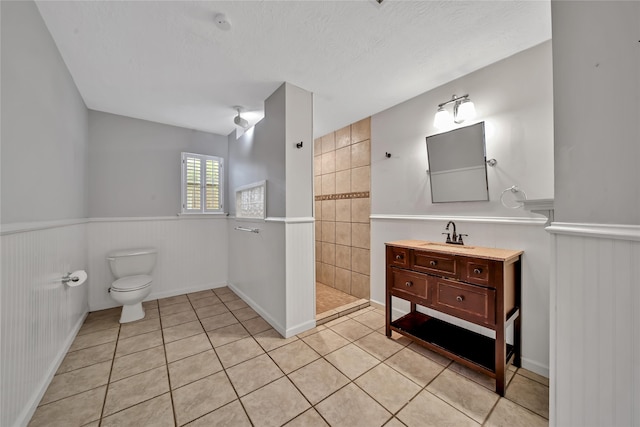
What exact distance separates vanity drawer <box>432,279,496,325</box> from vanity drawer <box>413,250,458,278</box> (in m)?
0.07

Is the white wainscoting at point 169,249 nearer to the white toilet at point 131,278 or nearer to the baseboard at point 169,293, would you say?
the baseboard at point 169,293

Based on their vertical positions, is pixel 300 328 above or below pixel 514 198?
below

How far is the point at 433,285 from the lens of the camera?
1.82 meters

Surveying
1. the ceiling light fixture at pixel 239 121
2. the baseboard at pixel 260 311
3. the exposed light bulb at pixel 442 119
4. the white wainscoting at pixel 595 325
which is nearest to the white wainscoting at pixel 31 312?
the baseboard at pixel 260 311

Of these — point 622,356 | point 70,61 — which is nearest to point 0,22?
point 70,61

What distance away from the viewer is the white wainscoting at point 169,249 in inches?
107

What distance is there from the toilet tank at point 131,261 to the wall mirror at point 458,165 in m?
3.16

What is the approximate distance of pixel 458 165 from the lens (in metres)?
2.03

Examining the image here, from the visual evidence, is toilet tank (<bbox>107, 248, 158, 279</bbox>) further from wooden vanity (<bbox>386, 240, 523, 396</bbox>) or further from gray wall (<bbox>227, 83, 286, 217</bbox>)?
wooden vanity (<bbox>386, 240, 523, 396</bbox>)

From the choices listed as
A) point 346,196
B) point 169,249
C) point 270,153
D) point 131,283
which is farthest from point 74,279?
point 346,196

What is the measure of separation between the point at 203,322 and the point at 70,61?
246 cm

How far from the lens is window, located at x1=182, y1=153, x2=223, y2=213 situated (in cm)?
324

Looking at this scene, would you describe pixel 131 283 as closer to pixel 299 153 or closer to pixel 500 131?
pixel 299 153

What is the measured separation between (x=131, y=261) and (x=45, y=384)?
1.34 metres
